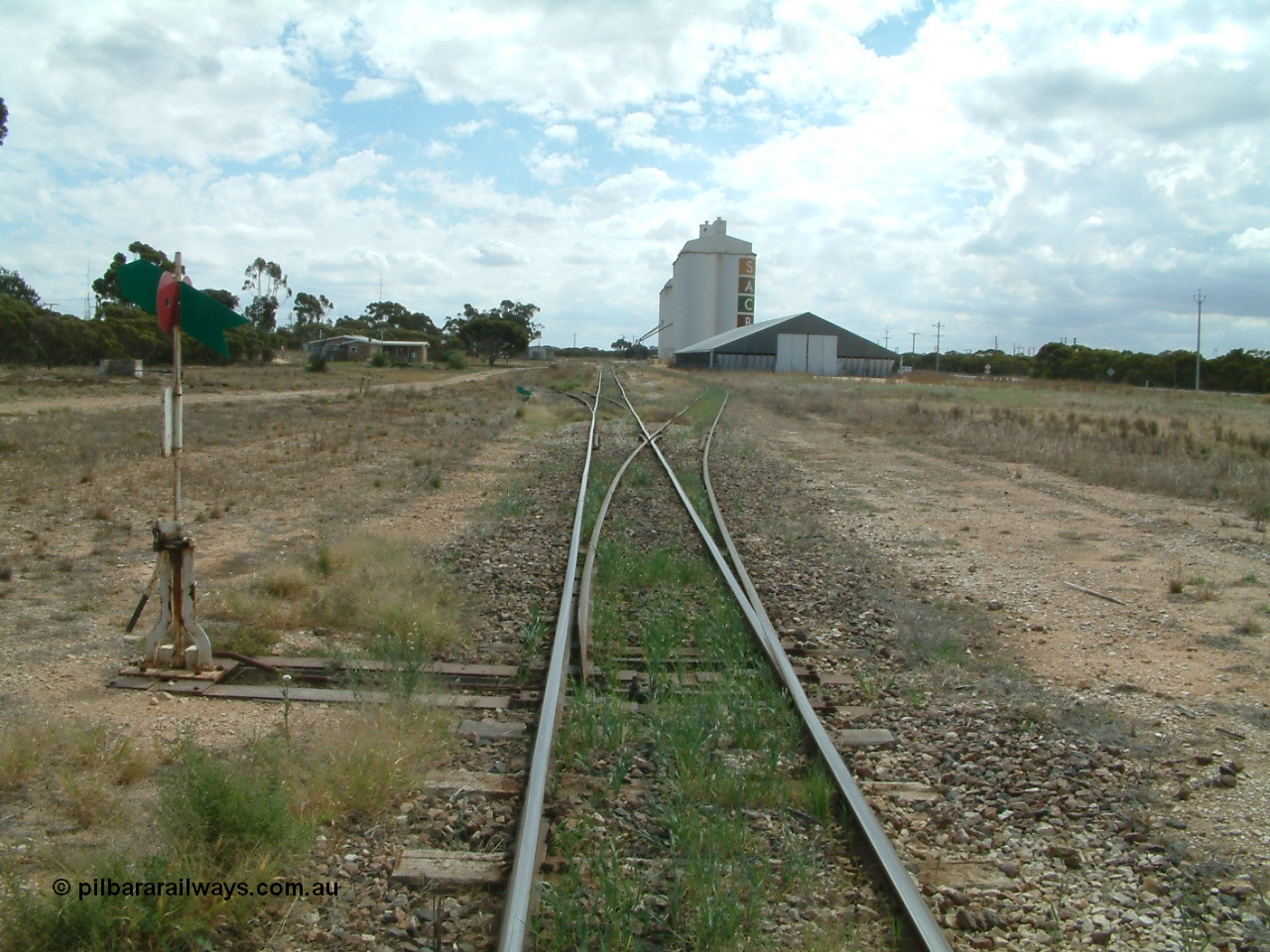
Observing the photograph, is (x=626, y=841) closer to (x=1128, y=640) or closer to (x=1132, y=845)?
(x=1132, y=845)

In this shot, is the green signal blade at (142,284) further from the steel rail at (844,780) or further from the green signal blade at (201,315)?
the steel rail at (844,780)

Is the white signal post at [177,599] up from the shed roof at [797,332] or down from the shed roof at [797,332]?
down

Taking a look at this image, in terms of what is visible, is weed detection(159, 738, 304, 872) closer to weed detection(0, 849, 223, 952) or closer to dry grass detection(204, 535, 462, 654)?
weed detection(0, 849, 223, 952)

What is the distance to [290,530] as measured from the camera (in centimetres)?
1040

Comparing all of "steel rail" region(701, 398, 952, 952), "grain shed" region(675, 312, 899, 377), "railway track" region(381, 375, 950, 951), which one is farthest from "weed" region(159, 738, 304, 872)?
"grain shed" region(675, 312, 899, 377)

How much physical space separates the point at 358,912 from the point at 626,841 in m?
1.07

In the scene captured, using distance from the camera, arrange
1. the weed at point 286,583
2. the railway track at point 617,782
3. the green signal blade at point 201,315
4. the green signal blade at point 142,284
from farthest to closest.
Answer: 1. the weed at point 286,583
2. the green signal blade at point 142,284
3. the green signal blade at point 201,315
4. the railway track at point 617,782

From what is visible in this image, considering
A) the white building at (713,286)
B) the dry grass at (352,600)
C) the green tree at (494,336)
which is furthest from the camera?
the white building at (713,286)

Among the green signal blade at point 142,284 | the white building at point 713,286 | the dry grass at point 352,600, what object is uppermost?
the white building at point 713,286

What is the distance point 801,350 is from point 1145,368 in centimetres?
3621

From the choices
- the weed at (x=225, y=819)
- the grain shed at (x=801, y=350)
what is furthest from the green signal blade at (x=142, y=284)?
the grain shed at (x=801, y=350)

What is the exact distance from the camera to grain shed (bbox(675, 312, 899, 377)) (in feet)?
247

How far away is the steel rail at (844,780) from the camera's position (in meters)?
3.20

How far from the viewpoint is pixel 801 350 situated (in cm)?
7544
